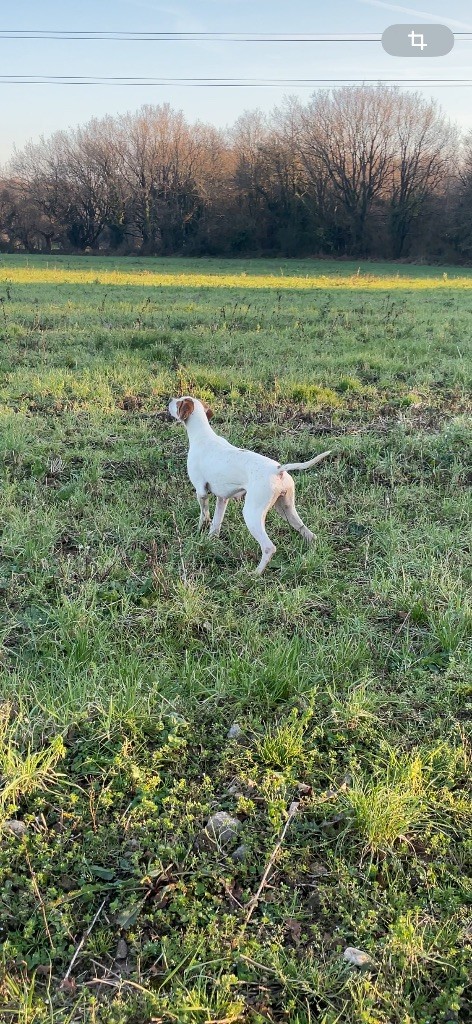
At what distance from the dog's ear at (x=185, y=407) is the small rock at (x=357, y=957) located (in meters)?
3.95

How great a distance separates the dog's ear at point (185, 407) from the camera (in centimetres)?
514

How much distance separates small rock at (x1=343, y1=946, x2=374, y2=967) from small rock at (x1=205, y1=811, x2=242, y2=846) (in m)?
0.59

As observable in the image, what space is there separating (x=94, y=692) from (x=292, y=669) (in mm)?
1051

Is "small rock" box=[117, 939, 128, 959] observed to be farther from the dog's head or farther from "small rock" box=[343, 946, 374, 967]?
the dog's head

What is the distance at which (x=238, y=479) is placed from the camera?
4.59m

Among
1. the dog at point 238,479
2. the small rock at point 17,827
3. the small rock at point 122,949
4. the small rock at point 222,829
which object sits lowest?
the small rock at point 122,949

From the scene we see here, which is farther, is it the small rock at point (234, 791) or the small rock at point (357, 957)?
the small rock at point (234, 791)

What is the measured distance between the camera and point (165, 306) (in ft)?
53.6

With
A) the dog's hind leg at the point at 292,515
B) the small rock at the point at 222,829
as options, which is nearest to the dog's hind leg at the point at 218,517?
the dog's hind leg at the point at 292,515

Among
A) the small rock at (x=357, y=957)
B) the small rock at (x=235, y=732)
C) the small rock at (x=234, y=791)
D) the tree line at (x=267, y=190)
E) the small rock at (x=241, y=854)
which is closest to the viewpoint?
the small rock at (x=357, y=957)

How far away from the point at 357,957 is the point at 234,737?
109cm

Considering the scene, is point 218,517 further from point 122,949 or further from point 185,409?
point 122,949

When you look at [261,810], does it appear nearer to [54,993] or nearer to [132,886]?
[132,886]

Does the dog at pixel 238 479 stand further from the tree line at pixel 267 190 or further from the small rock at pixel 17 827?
the tree line at pixel 267 190
